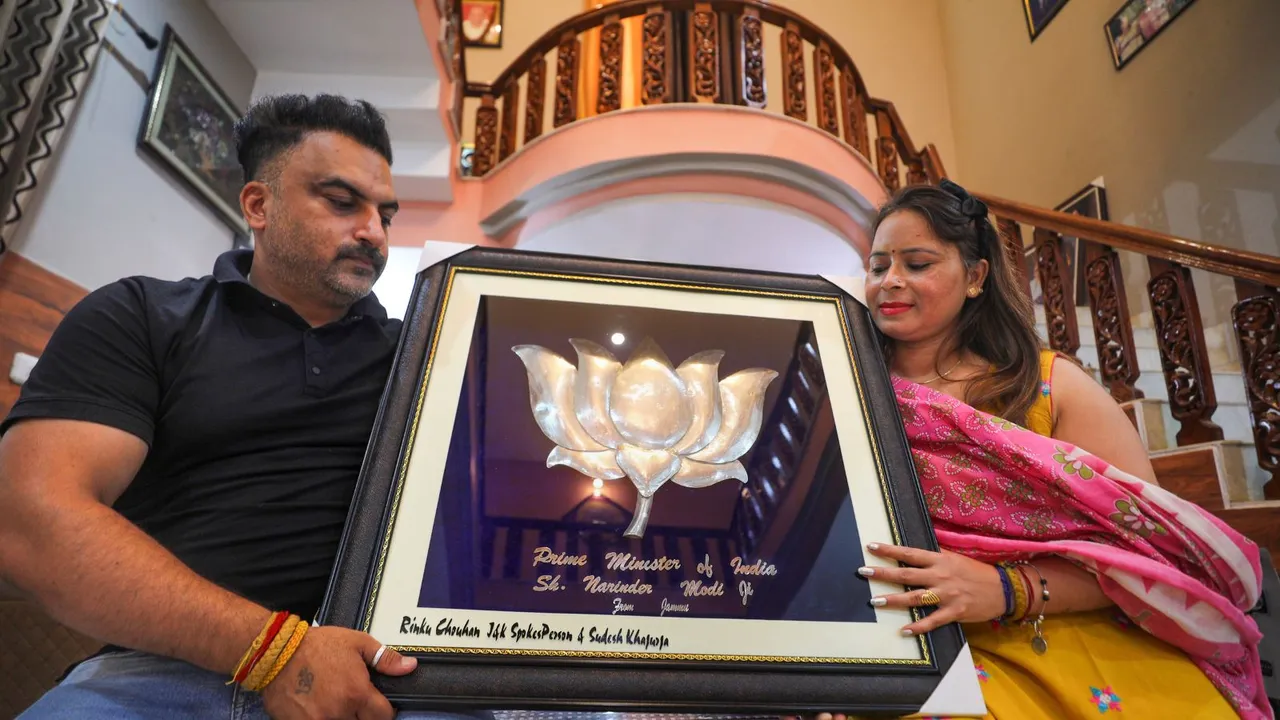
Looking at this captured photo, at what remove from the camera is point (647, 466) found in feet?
2.87

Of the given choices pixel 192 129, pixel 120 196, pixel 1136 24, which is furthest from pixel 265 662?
pixel 1136 24

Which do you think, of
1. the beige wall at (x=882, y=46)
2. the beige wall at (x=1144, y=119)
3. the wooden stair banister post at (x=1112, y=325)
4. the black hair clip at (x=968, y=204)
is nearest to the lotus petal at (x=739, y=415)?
the black hair clip at (x=968, y=204)

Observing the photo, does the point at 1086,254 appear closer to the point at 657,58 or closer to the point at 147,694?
the point at 657,58

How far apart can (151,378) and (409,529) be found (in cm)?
49

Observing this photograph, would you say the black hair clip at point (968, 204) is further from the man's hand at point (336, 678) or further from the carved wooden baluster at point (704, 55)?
the carved wooden baluster at point (704, 55)

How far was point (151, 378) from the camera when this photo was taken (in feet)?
3.06

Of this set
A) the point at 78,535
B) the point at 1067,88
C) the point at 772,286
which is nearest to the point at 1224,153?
the point at 1067,88

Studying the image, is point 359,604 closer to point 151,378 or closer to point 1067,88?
point 151,378

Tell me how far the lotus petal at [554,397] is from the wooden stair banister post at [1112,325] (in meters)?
2.26

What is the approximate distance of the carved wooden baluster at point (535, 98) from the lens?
349cm

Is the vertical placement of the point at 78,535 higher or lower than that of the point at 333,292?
lower

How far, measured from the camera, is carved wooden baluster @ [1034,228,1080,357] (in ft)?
8.68

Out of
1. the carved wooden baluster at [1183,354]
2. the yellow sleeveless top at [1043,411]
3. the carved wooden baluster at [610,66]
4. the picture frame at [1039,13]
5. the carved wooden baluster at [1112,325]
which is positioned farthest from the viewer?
the picture frame at [1039,13]

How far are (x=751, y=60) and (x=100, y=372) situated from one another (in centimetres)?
312
